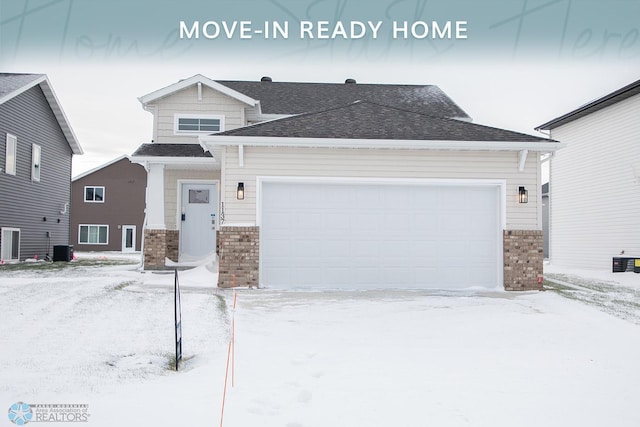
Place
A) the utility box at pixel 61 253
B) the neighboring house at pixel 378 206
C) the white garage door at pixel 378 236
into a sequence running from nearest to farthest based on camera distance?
the neighboring house at pixel 378 206, the white garage door at pixel 378 236, the utility box at pixel 61 253

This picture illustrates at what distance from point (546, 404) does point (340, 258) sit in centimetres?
717

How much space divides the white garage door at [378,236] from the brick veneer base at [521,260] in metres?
0.24

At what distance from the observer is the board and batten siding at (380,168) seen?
11.6 m

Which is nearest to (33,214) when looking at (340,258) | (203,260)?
(203,260)

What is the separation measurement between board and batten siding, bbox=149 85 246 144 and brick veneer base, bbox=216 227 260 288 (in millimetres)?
5715

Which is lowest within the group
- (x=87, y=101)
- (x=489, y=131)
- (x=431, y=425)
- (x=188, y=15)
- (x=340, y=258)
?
(x=431, y=425)

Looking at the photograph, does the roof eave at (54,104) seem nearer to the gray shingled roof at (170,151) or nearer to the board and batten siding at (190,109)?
the board and batten siding at (190,109)

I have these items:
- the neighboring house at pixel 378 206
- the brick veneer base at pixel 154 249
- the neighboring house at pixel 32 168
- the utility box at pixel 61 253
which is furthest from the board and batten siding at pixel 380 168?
the utility box at pixel 61 253

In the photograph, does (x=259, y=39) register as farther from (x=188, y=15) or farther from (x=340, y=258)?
(x=340, y=258)

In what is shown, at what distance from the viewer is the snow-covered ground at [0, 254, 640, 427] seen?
15.4 ft

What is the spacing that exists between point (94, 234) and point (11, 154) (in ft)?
55.7

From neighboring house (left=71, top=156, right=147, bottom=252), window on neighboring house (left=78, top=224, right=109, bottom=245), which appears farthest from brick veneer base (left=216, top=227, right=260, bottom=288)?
window on neighboring house (left=78, top=224, right=109, bottom=245)

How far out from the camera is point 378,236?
12.0 meters

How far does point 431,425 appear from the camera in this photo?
14.7 ft
